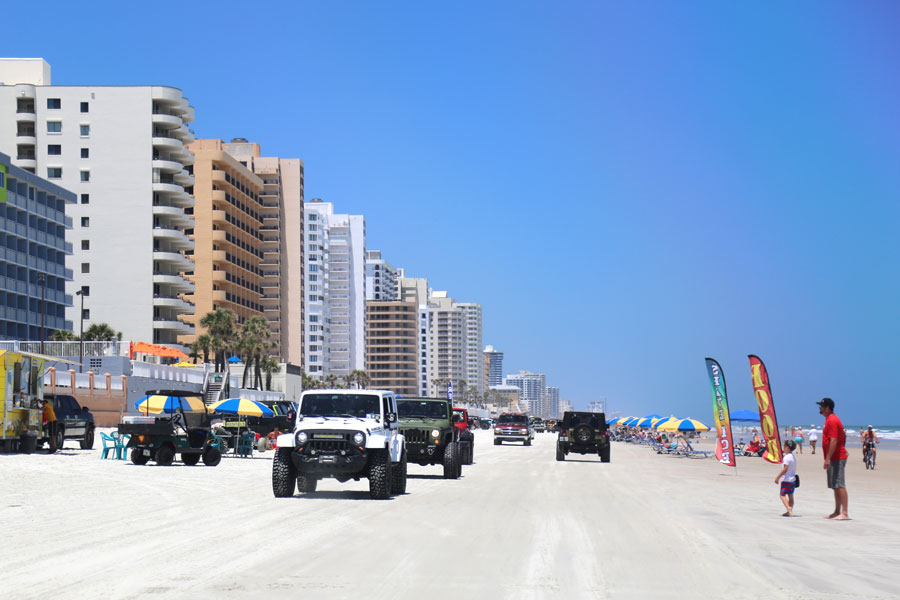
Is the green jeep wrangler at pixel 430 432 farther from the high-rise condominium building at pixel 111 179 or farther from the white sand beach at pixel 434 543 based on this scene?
the high-rise condominium building at pixel 111 179

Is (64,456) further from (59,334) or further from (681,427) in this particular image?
(59,334)

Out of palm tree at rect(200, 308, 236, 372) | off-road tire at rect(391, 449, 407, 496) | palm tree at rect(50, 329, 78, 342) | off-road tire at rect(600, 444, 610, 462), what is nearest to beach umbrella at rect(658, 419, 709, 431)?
off-road tire at rect(600, 444, 610, 462)

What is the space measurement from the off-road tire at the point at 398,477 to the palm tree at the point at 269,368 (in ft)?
338

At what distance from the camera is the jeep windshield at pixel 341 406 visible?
20188 mm

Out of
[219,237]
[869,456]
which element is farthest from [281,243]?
[869,456]

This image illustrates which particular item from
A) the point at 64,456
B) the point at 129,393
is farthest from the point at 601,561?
the point at 129,393

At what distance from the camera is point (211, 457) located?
33.0 meters

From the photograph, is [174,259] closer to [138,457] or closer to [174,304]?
[174,304]

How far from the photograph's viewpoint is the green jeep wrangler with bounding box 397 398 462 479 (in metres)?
26.6

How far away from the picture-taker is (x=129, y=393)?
207 ft

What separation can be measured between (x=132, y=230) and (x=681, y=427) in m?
64.7

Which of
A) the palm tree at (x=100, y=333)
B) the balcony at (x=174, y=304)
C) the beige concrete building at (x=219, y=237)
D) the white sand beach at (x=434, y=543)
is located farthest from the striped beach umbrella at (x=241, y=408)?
Result: the beige concrete building at (x=219, y=237)

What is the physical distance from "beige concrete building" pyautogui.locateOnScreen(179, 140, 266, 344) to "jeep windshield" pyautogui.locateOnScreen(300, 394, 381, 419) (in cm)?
9956

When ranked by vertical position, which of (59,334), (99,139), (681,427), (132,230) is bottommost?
(681,427)
